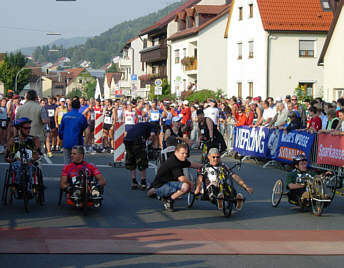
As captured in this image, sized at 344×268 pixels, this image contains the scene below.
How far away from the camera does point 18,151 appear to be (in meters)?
11.2

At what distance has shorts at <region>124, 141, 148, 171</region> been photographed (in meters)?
A: 13.9

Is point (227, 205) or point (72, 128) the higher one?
point (72, 128)

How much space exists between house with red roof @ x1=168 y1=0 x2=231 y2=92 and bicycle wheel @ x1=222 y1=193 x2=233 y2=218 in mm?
46210

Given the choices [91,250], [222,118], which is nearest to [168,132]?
[91,250]

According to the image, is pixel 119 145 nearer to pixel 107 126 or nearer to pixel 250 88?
pixel 107 126

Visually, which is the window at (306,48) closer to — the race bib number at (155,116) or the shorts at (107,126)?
the race bib number at (155,116)

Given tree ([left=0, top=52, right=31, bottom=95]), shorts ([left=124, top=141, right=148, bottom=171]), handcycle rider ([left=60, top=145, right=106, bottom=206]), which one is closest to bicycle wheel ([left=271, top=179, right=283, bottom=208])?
shorts ([left=124, top=141, right=148, bottom=171])

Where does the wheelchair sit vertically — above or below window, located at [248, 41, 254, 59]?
below

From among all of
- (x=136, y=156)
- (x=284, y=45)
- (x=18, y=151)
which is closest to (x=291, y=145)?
(x=136, y=156)

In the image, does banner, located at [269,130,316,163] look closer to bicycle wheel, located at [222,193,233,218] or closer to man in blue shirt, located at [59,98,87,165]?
man in blue shirt, located at [59,98,87,165]

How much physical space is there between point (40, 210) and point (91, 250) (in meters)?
3.30

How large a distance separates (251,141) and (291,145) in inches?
121

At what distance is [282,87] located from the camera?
150 feet

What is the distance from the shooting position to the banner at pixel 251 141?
20.3 meters
